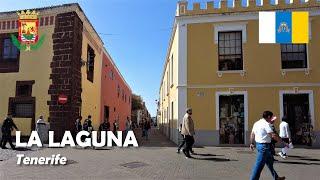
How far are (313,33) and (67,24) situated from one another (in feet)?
40.1

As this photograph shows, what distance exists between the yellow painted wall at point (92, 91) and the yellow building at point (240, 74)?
5662 mm

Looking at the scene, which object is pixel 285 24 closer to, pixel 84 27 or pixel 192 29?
pixel 192 29

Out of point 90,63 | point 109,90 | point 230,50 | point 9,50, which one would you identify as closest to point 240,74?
point 230,50

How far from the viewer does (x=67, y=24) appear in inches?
772

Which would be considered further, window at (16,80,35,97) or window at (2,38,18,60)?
window at (2,38,18,60)

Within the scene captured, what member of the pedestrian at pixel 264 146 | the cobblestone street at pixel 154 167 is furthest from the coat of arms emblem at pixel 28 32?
the pedestrian at pixel 264 146

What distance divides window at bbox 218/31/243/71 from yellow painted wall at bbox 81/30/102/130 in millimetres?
7628

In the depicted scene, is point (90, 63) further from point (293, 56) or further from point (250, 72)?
point (293, 56)

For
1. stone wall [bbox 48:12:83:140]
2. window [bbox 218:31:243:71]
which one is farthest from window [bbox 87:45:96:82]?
window [bbox 218:31:243:71]

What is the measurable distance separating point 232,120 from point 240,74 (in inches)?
90.6

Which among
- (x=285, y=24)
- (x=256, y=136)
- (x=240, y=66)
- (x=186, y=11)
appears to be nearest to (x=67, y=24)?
(x=186, y=11)

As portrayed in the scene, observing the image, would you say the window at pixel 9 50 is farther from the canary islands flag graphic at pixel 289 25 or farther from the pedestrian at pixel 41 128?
the canary islands flag graphic at pixel 289 25

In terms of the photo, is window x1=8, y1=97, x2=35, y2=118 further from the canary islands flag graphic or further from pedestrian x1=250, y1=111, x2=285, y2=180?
pedestrian x1=250, y1=111, x2=285, y2=180

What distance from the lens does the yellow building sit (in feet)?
60.5
